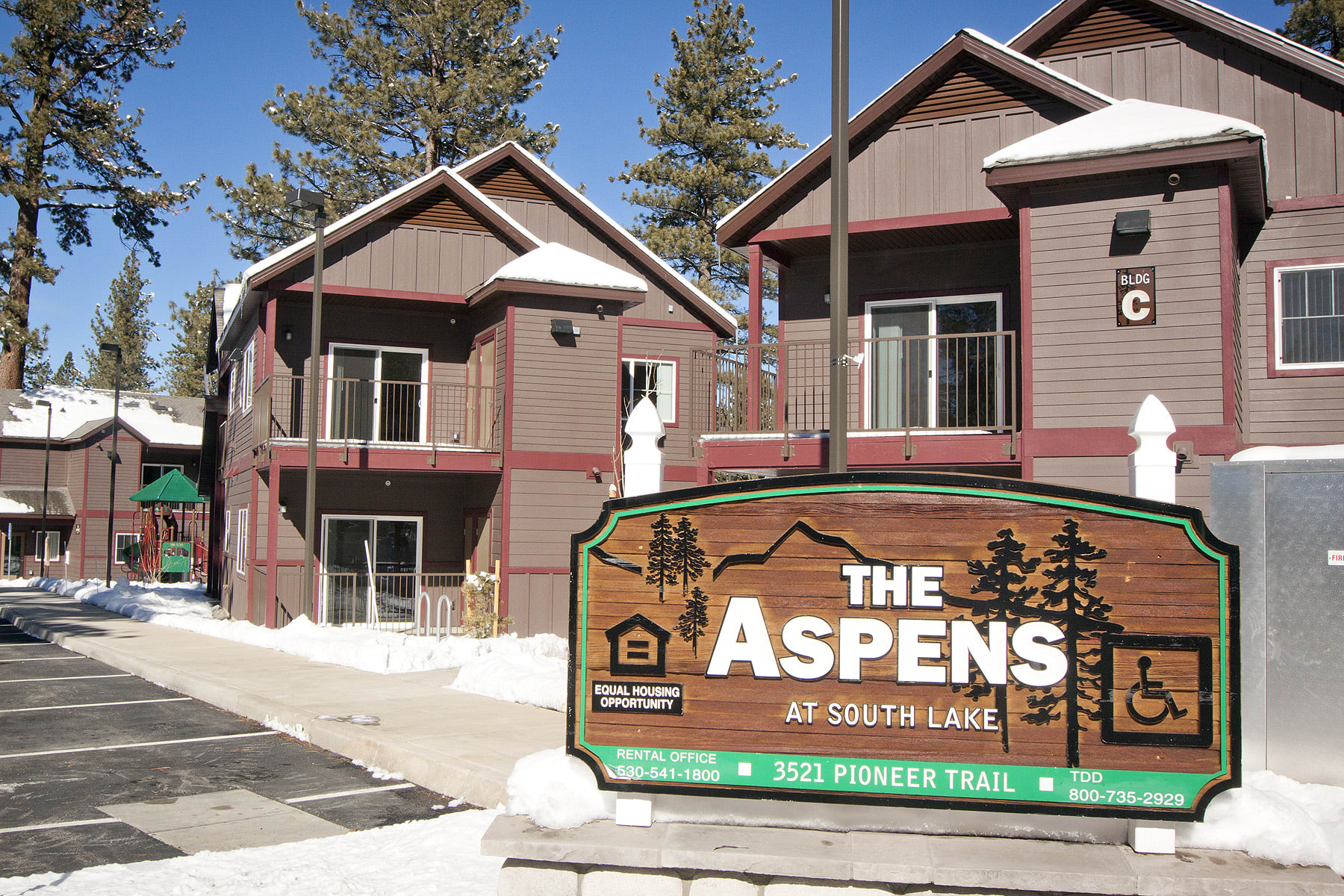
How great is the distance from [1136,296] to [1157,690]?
7.64m

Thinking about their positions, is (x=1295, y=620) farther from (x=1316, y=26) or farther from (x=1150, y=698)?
(x=1316, y=26)

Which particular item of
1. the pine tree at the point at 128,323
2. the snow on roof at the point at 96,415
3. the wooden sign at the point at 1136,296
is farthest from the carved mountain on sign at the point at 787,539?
the pine tree at the point at 128,323

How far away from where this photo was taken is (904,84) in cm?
1438

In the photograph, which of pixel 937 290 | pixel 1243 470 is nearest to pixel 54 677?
pixel 937 290

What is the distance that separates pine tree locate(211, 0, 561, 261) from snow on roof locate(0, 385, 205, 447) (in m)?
12.2

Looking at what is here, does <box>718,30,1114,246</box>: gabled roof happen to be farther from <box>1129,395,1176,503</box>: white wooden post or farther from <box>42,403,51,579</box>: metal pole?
<box>42,403,51,579</box>: metal pole

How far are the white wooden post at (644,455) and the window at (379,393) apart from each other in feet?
50.0

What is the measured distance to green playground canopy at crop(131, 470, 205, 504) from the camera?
33.5 meters

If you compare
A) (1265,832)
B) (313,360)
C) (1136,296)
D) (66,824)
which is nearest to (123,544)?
(313,360)

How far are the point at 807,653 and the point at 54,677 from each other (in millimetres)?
13458

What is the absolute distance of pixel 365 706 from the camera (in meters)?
11.5

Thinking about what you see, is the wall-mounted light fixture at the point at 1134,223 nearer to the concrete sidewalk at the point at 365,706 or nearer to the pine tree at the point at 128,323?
the concrete sidewalk at the point at 365,706

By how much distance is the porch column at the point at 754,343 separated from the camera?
45.2 ft

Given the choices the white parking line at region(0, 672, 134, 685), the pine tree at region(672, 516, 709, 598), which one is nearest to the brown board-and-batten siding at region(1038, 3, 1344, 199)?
the pine tree at region(672, 516, 709, 598)
